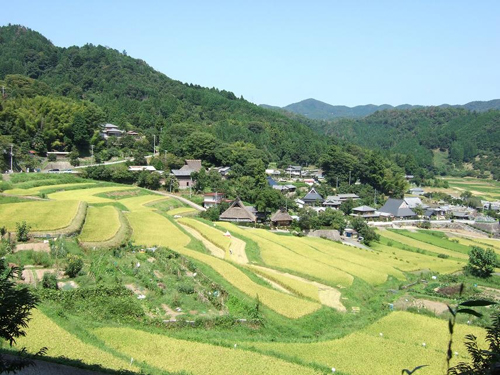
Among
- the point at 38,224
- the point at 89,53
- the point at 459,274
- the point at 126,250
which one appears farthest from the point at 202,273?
the point at 89,53

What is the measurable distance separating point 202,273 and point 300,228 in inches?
790

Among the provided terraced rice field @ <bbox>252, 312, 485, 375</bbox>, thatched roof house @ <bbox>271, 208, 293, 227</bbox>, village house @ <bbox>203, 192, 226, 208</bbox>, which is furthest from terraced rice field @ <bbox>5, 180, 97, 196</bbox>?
terraced rice field @ <bbox>252, 312, 485, 375</bbox>

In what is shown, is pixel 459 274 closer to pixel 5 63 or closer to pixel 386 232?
pixel 386 232

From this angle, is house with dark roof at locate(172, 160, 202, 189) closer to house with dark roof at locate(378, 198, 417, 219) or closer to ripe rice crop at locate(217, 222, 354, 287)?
ripe rice crop at locate(217, 222, 354, 287)

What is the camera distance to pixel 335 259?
27938 millimetres

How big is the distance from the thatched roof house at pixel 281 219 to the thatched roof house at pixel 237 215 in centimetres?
189

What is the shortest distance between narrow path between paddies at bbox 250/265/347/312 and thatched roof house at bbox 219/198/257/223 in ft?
49.4

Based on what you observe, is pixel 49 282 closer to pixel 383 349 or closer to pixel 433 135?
pixel 383 349

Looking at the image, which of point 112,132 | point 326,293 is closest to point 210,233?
point 326,293

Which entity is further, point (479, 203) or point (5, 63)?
point (5, 63)

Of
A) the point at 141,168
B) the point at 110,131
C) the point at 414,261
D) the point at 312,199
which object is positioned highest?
the point at 110,131

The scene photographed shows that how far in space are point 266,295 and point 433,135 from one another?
124076 mm

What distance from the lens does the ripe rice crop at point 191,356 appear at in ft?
38.8

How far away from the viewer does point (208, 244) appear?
91.2ft
